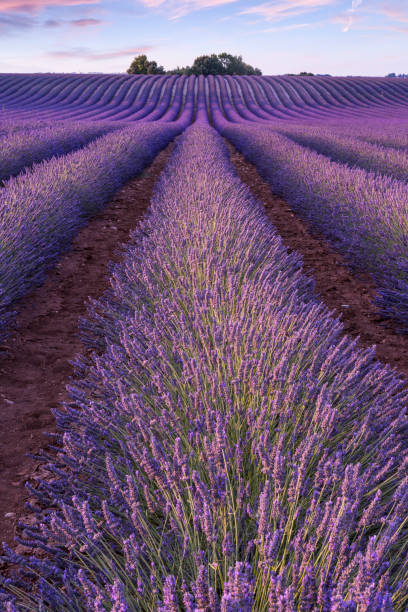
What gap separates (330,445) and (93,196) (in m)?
5.69

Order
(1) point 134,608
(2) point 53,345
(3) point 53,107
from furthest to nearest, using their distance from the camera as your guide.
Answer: (3) point 53,107 < (2) point 53,345 < (1) point 134,608

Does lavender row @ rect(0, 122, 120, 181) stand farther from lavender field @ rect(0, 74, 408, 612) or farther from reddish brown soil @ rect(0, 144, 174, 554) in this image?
reddish brown soil @ rect(0, 144, 174, 554)

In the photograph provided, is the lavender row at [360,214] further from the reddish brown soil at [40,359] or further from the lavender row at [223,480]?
the reddish brown soil at [40,359]

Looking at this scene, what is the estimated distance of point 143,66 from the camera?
45438 mm

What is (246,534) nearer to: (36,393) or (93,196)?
(36,393)

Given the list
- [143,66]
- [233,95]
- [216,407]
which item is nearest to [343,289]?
[216,407]

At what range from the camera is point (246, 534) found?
46.1 inches

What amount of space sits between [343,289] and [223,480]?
144 inches

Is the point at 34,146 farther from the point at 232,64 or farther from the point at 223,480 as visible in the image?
the point at 232,64

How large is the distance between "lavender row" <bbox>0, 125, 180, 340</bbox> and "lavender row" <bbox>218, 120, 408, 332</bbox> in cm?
297

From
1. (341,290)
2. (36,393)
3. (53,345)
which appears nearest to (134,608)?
(36,393)

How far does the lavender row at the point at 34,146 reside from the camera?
7.31 m

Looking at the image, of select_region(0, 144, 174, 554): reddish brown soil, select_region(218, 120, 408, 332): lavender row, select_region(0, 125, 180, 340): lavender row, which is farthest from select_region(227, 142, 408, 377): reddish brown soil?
select_region(0, 125, 180, 340): lavender row

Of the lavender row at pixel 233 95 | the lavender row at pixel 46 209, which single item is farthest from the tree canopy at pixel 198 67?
the lavender row at pixel 46 209
